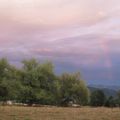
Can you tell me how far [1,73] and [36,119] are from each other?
6131 centimetres

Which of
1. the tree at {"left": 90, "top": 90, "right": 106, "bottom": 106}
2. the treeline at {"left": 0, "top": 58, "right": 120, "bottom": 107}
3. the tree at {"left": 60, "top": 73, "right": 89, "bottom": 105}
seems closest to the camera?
the treeline at {"left": 0, "top": 58, "right": 120, "bottom": 107}

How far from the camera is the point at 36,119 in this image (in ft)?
92.3

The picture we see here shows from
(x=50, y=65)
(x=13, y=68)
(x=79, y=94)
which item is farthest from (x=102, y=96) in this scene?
(x=13, y=68)

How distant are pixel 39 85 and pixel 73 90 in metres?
9.27

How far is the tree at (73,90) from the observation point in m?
93.7

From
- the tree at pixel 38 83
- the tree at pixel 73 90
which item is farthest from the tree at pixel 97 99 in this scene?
the tree at pixel 38 83

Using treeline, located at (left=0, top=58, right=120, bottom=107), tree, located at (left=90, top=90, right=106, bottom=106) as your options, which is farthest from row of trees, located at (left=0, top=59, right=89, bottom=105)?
tree, located at (left=90, top=90, right=106, bottom=106)

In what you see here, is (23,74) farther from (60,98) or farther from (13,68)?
(60,98)

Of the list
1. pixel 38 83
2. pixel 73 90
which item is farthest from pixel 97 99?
pixel 38 83

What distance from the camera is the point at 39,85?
8894 cm

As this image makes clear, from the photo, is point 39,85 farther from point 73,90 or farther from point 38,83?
point 73,90

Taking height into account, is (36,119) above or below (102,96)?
below

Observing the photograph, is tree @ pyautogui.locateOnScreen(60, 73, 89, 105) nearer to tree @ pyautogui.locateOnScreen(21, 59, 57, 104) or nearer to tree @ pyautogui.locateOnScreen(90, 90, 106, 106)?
tree @ pyautogui.locateOnScreen(21, 59, 57, 104)

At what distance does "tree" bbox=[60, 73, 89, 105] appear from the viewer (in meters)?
93.7
